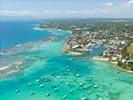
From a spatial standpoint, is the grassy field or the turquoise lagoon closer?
the turquoise lagoon

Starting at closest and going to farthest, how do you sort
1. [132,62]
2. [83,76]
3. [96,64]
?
[83,76]
[132,62]
[96,64]

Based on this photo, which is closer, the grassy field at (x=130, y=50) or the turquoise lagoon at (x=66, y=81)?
the turquoise lagoon at (x=66, y=81)

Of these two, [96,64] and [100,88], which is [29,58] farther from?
[100,88]

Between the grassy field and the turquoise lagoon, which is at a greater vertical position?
the grassy field

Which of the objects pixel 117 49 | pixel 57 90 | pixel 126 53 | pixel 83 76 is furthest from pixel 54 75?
pixel 117 49

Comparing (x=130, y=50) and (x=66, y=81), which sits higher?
(x=130, y=50)

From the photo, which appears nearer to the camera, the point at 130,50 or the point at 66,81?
the point at 66,81

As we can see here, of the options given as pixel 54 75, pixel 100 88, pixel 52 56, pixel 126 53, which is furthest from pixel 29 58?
pixel 100 88

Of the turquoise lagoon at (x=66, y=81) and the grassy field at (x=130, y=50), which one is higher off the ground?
the grassy field at (x=130, y=50)

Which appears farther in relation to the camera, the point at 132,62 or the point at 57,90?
the point at 132,62

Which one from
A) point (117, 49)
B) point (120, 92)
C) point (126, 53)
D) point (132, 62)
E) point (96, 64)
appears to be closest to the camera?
point (120, 92)
